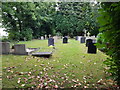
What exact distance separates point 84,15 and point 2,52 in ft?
62.5

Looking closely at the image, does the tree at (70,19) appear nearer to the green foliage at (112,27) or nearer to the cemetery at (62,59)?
the cemetery at (62,59)

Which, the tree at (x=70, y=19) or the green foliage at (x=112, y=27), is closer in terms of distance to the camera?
the green foliage at (x=112, y=27)

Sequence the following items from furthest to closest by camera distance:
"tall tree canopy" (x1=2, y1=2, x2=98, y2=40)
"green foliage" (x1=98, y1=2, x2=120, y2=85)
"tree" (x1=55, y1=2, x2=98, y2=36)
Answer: "tree" (x1=55, y1=2, x2=98, y2=36)
"tall tree canopy" (x1=2, y1=2, x2=98, y2=40)
"green foliage" (x1=98, y1=2, x2=120, y2=85)

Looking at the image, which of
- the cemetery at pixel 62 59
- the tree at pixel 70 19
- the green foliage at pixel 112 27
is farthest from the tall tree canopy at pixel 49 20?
the green foliage at pixel 112 27

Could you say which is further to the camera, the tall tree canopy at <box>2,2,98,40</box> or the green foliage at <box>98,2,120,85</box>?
the tall tree canopy at <box>2,2,98,40</box>

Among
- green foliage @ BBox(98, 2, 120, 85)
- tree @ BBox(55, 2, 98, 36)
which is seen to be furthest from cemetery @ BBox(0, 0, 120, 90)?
tree @ BBox(55, 2, 98, 36)

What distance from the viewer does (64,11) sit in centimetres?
2323

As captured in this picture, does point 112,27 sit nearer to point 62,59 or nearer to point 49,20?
point 62,59

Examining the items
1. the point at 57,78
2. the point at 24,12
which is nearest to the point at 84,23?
the point at 24,12

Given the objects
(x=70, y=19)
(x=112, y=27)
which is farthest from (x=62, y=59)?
(x=70, y=19)

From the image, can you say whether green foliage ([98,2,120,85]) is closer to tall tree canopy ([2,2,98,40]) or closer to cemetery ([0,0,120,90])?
cemetery ([0,0,120,90])

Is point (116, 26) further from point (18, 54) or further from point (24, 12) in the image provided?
point (24, 12)

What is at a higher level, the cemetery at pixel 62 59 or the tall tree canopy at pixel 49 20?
the tall tree canopy at pixel 49 20

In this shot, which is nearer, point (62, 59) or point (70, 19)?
point (62, 59)
